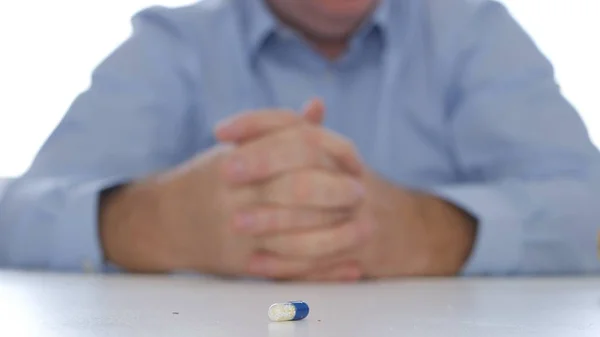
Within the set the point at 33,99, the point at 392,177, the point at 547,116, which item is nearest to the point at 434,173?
the point at 392,177

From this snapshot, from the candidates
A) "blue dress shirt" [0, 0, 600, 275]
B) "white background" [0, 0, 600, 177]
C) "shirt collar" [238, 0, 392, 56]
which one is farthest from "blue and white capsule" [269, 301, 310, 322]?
"white background" [0, 0, 600, 177]

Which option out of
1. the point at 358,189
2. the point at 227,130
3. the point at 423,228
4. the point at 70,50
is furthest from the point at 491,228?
the point at 70,50

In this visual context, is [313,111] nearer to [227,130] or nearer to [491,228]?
[227,130]

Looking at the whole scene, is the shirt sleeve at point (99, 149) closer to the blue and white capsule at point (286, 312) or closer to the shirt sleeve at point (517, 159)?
the shirt sleeve at point (517, 159)

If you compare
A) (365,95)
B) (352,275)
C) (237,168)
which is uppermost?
(365,95)

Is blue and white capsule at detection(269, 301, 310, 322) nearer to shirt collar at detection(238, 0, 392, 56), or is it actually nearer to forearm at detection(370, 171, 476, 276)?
forearm at detection(370, 171, 476, 276)

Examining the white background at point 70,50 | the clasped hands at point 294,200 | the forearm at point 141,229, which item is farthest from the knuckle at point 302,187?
the white background at point 70,50

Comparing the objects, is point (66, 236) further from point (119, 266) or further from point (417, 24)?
point (417, 24)
